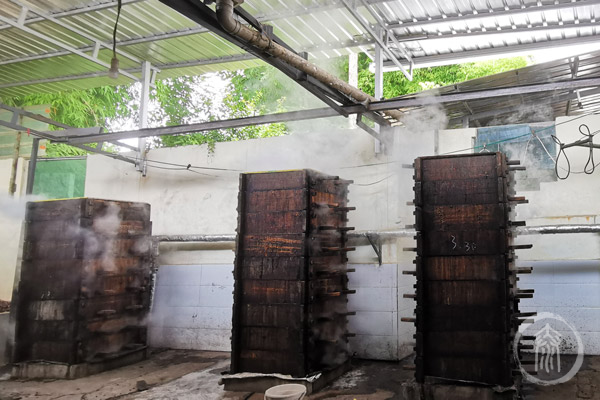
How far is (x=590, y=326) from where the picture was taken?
7336 mm

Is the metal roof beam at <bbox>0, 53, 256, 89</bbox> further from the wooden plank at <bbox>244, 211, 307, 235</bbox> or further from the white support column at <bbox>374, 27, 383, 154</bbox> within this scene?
the wooden plank at <bbox>244, 211, 307, 235</bbox>

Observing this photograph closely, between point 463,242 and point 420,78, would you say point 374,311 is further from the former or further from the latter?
point 420,78

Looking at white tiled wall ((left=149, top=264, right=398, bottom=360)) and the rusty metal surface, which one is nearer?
the rusty metal surface

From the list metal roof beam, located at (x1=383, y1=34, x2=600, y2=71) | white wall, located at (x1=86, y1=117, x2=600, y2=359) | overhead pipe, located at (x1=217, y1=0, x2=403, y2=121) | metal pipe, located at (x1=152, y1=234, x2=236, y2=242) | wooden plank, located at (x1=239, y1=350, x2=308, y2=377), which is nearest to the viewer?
overhead pipe, located at (x1=217, y1=0, x2=403, y2=121)

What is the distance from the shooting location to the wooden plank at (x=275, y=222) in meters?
6.60

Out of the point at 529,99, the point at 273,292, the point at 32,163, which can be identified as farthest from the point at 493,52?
the point at 32,163

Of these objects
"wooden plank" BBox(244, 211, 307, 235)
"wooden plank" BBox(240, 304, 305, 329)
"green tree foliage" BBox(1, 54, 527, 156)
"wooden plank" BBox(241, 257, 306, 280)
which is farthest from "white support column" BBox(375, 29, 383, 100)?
"green tree foliage" BBox(1, 54, 527, 156)

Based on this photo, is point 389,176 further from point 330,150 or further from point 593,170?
point 593,170

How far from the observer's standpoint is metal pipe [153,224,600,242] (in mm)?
6953

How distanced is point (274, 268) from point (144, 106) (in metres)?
5.09

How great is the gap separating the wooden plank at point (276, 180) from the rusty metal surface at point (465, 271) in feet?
5.50

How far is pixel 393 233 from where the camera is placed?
25.2 feet

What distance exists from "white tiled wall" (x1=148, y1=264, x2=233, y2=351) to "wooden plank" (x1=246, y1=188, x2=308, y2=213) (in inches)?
99.3

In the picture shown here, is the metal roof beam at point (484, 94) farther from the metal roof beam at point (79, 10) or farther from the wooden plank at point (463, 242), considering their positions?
the metal roof beam at point (79, 10)
